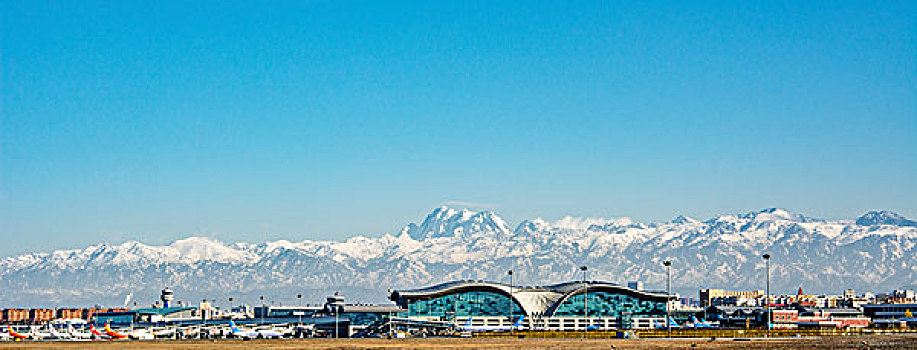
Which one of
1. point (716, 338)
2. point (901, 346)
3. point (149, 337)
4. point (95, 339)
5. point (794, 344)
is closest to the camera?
point (901, 346)

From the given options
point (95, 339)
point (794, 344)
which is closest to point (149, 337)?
point (95, 339)

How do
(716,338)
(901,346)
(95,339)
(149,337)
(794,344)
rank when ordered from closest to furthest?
(901,346) → (794,344) → (716,338) → (95,339) → (149,337)

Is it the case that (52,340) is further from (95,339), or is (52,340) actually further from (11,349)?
→ (11,349)

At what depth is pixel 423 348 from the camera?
135 metres

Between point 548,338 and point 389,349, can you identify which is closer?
point 389,349

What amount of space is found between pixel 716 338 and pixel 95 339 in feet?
277

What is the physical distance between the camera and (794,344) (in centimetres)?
13812

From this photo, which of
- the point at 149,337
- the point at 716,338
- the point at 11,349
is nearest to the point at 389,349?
the point at 11,349

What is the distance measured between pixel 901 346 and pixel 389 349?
170ft

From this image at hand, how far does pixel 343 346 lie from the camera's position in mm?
141625

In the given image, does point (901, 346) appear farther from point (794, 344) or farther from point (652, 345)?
point (652, 345)

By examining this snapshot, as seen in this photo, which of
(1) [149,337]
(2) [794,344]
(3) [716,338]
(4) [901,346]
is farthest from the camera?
(1) [149,337]

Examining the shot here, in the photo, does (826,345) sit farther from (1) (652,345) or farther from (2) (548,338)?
(2) (548,338)

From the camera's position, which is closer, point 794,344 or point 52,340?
point 794,344
